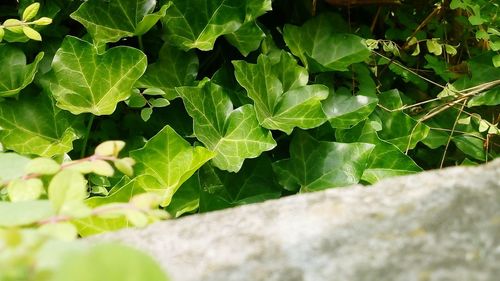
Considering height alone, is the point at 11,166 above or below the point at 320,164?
above

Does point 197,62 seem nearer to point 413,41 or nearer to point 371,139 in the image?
point 371,139

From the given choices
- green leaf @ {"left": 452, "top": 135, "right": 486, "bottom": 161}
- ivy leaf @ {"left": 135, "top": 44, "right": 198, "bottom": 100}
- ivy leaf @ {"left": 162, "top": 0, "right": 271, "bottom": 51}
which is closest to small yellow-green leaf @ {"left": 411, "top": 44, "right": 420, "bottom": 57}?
green leaf @ {"left": 452, "top": 135, "right": 486, "bottom": 161}

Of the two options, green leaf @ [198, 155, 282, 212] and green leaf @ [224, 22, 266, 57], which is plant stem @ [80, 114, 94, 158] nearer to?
green leaf @ [198, 155, 282, 212]

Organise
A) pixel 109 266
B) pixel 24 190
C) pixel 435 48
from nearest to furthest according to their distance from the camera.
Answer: pixel 109 266 → pixel 24 190 → pixel 435 48

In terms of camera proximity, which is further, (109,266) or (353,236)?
(353,236)

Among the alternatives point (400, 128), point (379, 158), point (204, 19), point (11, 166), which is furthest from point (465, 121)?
point (11, 166)

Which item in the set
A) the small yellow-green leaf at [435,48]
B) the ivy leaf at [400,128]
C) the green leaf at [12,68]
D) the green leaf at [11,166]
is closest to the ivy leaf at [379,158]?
the ivy leaf at [400,128]

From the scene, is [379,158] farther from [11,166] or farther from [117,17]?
[11,166]

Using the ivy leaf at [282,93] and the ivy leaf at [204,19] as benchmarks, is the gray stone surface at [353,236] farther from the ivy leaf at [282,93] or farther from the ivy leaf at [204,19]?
the ivy leaf at [204,19]
